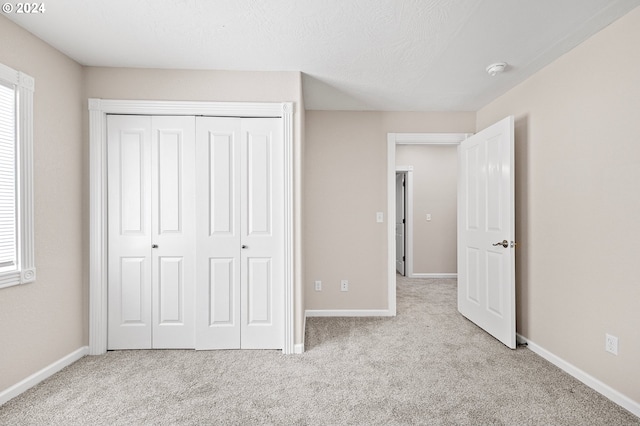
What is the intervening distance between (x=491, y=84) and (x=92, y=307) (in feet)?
13.4

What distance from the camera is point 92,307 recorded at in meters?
2.60

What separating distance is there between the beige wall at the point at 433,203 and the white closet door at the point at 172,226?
418 cm

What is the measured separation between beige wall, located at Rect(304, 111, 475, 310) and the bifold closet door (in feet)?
4.63

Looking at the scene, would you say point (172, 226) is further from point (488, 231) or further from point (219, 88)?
point (488, 231)

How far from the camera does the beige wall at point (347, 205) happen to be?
367 cm

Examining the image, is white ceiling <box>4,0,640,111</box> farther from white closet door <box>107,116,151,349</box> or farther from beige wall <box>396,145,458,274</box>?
beige wall <box>396,145,458,274</box>

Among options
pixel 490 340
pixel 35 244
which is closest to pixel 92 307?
pixel 35 244

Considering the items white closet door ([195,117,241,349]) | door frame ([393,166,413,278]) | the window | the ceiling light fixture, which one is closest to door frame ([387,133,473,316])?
the ceiling light fixture

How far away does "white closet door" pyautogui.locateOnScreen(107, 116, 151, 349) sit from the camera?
8.72ft

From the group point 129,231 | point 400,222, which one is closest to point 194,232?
point 129,231

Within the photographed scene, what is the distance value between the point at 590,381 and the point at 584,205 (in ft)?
3.99

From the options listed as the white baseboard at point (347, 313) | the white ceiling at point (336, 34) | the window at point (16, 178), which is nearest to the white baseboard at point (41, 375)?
the window at point (16, 178)

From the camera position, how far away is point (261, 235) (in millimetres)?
2713

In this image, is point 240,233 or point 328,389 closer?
point 328,389
